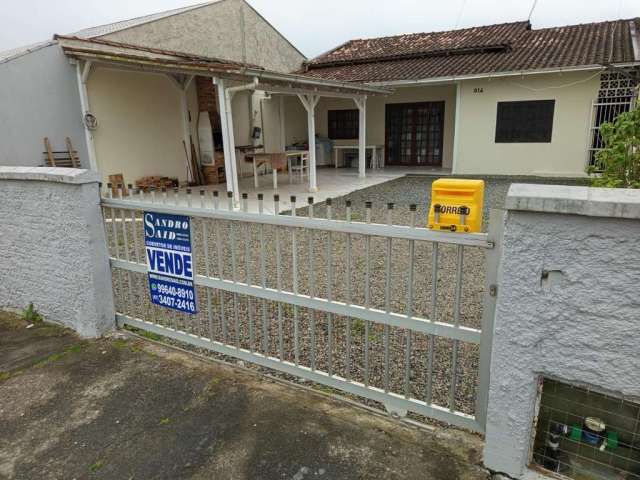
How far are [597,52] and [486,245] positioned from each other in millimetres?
12799

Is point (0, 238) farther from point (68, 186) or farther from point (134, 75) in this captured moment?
point (134, 75)

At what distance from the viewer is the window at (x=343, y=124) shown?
16.5 metres

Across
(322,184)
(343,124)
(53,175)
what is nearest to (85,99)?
(322,184)

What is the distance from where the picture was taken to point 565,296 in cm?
169

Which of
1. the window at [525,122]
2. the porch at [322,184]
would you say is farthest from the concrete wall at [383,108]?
the window at [525,122]

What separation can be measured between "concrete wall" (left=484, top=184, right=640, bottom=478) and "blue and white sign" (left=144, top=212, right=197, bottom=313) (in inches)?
77.8

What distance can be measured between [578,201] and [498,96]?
489 inches

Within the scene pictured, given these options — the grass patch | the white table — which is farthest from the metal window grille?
the grass patch

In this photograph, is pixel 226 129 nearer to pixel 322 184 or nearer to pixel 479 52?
pixel 322 184

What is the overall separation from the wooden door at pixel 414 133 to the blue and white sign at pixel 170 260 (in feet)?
45.4


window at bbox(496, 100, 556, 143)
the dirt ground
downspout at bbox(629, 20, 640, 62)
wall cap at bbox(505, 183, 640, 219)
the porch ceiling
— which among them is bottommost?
the dirt ground

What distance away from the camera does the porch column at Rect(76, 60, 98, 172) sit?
9.21m

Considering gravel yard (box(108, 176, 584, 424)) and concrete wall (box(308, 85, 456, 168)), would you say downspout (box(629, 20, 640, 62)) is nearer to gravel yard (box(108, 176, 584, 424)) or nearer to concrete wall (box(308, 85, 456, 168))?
concrete wall (box(308, 85, 456, 168))

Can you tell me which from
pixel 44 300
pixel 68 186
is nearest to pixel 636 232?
pixel 68 186
